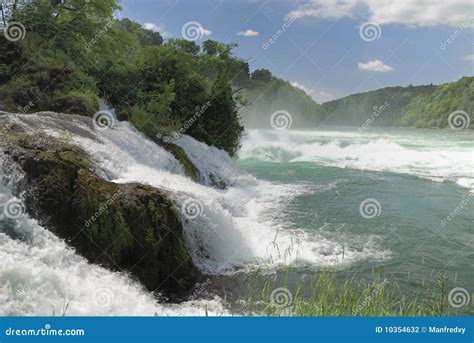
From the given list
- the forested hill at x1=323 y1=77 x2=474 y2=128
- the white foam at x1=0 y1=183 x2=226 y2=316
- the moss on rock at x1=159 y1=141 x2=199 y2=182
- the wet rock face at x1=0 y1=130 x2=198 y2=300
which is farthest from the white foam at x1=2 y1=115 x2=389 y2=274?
the forested hill at x1=323 y1=77 x2=474 y2=128

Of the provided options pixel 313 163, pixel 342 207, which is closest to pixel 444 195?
pixel 342 207

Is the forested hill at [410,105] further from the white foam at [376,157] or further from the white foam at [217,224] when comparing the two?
the white foam at [217,224]

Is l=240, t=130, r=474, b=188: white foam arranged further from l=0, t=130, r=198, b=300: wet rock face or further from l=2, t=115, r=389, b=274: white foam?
l=0, t=130, r=198, b=300: wet rock face

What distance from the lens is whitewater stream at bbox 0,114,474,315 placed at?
17.7 ft

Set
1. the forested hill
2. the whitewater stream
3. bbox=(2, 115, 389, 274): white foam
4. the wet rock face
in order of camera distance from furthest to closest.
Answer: the forested hill < bbox=(2, 115, 389, 274): white foam < the wet rock face < the whitewater stream

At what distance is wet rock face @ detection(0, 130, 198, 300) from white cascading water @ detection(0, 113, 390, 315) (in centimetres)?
40

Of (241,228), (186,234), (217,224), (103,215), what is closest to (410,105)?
(241,228)

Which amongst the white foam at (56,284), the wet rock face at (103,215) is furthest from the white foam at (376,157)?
the white foam at (56,284)

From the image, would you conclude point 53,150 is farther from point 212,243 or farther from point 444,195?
point 444,195

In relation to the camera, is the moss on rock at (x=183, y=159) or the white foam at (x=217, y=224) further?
the moss on rock at (x=183, y=159)

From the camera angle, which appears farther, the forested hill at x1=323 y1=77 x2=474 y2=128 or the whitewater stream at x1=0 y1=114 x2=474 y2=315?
the forested hill at x1=323 y1=77 x2=474 y2=128

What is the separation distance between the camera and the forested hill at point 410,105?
309 ft

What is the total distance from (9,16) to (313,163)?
17.9 metres

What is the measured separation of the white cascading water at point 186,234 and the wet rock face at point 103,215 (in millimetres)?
400
